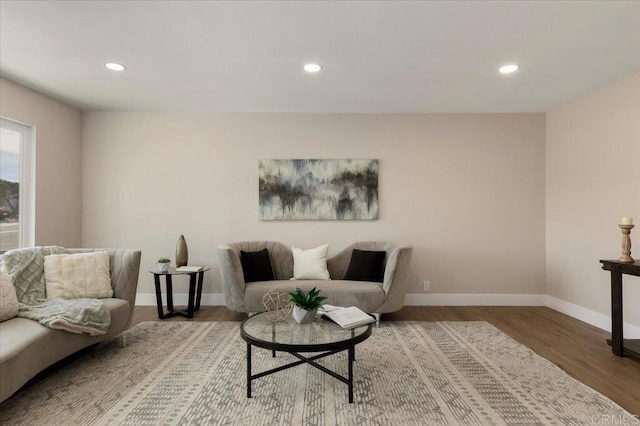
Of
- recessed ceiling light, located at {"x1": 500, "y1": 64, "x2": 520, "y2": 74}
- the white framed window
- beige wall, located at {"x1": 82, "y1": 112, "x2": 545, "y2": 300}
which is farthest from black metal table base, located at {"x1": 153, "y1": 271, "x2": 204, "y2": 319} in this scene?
recessed ceiling light, located at {"x1": 500, "y1": 64, "x2": 520, "y2": 74}

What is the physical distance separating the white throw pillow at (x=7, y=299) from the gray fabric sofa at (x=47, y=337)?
56 mm

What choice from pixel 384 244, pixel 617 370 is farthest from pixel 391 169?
pixel 617 370

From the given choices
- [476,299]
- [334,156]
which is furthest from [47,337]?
[476,299]

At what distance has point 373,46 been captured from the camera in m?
2.76

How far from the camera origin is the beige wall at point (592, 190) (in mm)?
3355

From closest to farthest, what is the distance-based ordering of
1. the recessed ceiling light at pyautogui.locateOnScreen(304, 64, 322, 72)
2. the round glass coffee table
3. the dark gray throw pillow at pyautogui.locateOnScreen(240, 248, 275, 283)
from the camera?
the round glass coffee table, the recessed ceiling light at pyautogui.locateOnScreen(304, 64, 322, 72), the dark gray throw pillow at pyautogui.locateOnScreen(240, 248, 275, 283)

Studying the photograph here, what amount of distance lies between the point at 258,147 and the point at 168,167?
122 cm

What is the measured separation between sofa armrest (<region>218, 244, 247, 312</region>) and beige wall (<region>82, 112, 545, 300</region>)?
2.90 feet

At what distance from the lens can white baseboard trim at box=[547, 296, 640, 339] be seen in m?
3.33

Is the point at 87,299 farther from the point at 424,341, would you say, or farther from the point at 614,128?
the point at 614,128

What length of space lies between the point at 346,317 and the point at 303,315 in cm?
31

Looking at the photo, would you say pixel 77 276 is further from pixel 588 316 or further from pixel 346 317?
pixel 588 316

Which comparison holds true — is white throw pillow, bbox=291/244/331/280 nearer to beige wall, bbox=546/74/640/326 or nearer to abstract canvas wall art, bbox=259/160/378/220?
abstract canvas wall art, bbox=259/160/378/220

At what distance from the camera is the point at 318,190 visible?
4547 millimetres
